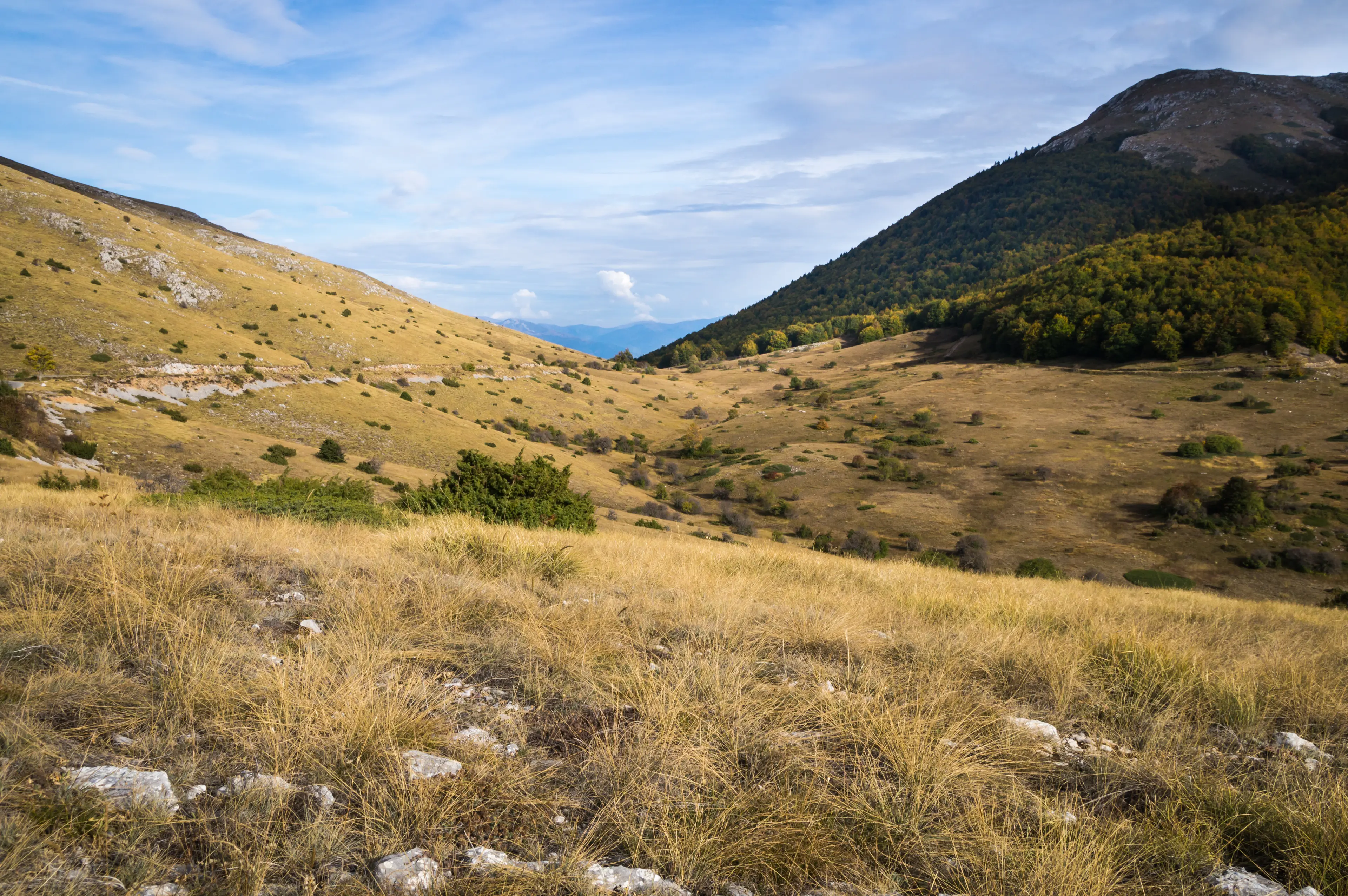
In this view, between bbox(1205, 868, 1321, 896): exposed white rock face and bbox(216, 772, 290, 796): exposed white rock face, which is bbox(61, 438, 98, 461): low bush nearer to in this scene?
bbox(216, 772, 290, 796): exposed white rock face

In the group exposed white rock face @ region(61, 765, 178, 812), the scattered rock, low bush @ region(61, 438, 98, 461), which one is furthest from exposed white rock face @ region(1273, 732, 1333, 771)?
low bush @ region(61, 438, 98, 461)

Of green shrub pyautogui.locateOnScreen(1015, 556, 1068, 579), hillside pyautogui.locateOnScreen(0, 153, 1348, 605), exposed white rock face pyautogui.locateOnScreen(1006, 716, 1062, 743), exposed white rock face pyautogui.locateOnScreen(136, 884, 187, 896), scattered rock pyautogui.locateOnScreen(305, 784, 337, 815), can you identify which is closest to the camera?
exposed white rock face pyautogui.locateOnScreen(136, 884, 187, 896)

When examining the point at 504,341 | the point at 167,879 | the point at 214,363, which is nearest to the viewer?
the point at 167,879

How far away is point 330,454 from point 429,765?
3193 centimetres

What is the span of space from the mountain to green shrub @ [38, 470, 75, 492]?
141130mm

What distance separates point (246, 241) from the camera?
92938 millimetres

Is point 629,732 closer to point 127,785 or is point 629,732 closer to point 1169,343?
point 127,785

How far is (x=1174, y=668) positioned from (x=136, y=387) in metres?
41.8

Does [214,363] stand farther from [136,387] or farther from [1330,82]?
[1330,82]

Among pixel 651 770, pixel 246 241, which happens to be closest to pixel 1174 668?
pixel 651 770

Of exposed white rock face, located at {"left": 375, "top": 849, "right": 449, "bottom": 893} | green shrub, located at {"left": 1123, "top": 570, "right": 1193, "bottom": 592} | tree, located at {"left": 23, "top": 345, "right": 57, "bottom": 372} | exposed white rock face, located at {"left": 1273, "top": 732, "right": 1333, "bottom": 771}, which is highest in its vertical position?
tree, located at {"left": 23, "top": 345, "right": 57, "bottom": 372}

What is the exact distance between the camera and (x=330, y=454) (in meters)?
30.3

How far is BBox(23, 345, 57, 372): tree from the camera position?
2950 centimetres

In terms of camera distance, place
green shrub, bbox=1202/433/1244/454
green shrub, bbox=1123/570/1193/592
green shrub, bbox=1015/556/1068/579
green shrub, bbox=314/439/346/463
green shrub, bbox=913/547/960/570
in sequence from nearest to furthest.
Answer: green shrub, bbox=1015/556/1068/579
green shrub, bbox=314/439/346/463
green shrub, bbox=913/547/960/570
green shrub, bbox=1123/570/1193/592
green shrub, bbox=1202/433/1244/454
